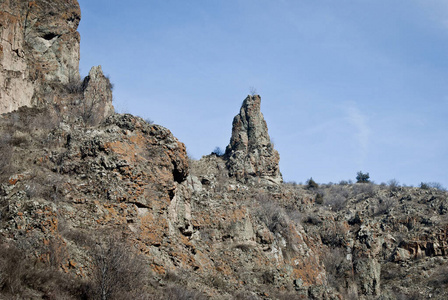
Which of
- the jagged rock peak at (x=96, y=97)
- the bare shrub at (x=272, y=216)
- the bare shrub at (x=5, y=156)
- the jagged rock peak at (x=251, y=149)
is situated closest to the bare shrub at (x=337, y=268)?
the bare shrub at (x=272, y=216)

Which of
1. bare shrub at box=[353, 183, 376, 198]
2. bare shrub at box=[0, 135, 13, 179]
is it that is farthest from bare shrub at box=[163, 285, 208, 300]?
bare shrub at box=[353, 183, 376, 198]

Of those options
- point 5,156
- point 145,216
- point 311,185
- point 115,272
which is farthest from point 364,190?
point 115,272

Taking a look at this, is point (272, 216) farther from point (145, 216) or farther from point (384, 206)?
point (384, 206)

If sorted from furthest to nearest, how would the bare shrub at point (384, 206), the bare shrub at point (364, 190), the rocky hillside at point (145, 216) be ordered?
the bare shrub at point (364, 190) → the bare shrub at point (384, 206) → the rocky hillside at point (145, 216)

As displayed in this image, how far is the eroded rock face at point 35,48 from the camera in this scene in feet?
117

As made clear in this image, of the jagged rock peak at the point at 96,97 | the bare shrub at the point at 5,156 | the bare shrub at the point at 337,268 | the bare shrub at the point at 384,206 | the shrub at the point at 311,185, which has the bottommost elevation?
the bare shrub at the point at 337,268

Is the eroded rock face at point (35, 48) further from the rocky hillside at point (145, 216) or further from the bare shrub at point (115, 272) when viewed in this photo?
the bare shrub at point (115, 272)

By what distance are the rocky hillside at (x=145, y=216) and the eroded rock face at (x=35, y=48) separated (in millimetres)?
116

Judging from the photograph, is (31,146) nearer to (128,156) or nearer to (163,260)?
(128,156)

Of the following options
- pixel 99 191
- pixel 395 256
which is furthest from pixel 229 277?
pixel 395 256

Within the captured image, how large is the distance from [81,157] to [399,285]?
1219 inches

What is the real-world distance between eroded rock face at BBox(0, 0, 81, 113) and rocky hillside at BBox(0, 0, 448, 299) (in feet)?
0.38

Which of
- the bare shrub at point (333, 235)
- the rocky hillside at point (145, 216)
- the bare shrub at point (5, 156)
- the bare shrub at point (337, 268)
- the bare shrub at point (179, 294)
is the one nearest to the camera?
the rocky hillside at point (145, 216)

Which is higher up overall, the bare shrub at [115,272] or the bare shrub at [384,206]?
the bare shrub at [384,206]
